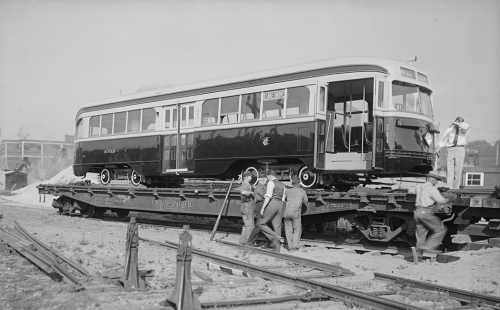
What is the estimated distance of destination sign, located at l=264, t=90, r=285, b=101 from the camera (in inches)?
463

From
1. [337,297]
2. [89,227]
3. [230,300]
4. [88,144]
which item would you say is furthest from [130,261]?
[88,144]

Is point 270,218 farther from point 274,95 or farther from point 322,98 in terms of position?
point 274,95

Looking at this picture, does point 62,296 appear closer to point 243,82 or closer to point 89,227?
point 243,82

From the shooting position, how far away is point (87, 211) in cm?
1780

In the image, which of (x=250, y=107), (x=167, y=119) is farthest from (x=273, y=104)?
(x=167, y=119)

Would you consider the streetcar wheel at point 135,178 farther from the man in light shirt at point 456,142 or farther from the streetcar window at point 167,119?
the man in light shirt at point 456,142

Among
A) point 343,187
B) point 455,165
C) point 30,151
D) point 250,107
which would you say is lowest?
point 343,187

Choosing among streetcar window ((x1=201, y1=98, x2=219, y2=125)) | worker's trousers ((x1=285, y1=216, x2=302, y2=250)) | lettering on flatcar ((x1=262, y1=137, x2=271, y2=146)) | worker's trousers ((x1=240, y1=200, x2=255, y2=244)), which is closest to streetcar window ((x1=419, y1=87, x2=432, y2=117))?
lettering on flatcar ((x1=262, y1=137, x2=271, y2=146))

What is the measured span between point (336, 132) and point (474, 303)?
6164mm

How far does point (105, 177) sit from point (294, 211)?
898 cm

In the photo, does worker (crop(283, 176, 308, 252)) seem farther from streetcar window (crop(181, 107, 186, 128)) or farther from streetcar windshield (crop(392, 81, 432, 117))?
streetcar window (crop(181, 107, 186, 128))

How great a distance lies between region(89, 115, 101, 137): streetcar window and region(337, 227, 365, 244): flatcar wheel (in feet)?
32.3

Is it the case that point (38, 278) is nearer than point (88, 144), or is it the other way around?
point (38, 278)

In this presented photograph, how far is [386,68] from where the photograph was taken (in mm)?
10523
